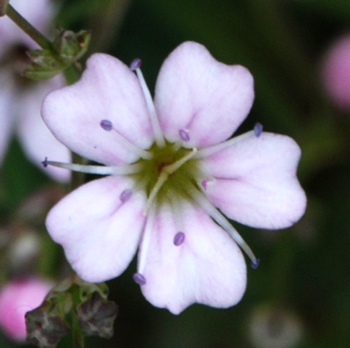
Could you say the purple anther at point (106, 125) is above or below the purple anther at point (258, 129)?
below

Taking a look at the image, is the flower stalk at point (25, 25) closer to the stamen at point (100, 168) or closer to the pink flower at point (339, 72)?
the stamen at point (100, 168)

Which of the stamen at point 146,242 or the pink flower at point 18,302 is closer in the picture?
the stamen at point 146,242

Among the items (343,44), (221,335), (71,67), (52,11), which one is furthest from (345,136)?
(71,67)

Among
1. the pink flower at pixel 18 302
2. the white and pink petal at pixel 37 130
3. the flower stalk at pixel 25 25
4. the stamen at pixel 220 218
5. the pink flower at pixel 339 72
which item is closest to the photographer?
the flower stalk at pixel 25 25

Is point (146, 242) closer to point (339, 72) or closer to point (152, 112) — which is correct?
point (152, 112)

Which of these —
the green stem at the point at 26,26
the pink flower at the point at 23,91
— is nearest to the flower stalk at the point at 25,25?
the green stem at the point at 26,26

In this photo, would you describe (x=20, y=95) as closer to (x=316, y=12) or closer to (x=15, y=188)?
(x=15, y=188)

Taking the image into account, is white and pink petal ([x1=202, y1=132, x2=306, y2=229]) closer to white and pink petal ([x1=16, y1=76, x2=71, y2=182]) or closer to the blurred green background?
white and pink petal ([x1=16, y1=76, x2=71, y2=182])
